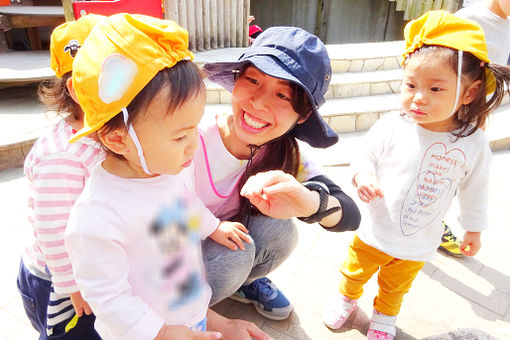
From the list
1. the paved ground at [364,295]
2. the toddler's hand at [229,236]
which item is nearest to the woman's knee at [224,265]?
the toddler's hand at [229,236]

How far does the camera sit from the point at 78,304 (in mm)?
1228

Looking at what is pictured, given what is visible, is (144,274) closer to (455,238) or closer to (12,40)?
(455,238)

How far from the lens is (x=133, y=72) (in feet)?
2.81

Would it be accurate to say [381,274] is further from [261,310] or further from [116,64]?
[116,64]

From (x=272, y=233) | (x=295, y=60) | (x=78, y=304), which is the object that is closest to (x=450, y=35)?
(x=295, y=60)

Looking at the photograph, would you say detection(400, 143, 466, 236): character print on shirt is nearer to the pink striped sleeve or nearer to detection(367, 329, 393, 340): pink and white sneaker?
detection(367, 329, 393, 340): pink and white sneaker

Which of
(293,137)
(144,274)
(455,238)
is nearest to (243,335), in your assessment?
(144,274)

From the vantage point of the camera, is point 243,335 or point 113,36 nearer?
point 113,36

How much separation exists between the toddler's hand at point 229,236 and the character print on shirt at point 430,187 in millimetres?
717

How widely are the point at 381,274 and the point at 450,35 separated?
1078 millimetres

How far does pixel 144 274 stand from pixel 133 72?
588 millimetres

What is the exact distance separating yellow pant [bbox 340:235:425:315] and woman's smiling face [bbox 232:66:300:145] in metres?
0.78

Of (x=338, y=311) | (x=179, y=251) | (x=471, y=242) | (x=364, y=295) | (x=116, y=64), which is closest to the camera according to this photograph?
(x=116, y=64)

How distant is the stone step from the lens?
13.3ft
